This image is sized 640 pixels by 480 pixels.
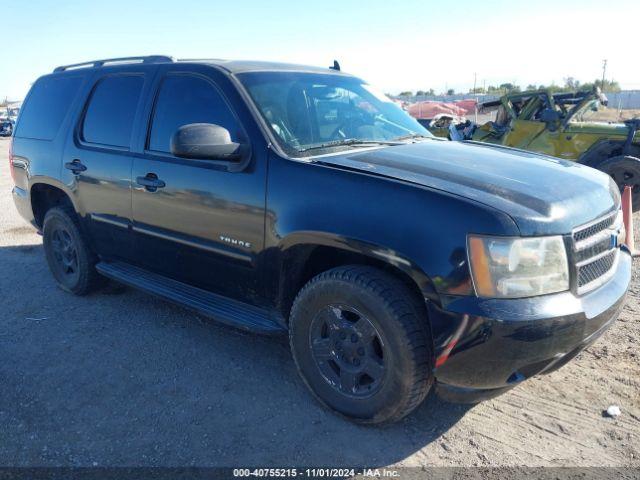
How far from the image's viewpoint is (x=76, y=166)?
438cm

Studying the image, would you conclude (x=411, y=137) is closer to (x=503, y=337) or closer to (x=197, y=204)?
(x=197, y=204)

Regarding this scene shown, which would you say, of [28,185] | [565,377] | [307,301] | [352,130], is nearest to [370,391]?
[307,301]

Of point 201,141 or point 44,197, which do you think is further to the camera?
point 44,197

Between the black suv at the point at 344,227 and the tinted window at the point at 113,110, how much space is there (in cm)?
2

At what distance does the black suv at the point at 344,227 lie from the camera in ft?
7.86

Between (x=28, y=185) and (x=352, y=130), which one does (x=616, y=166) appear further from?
(x=28, y=185)

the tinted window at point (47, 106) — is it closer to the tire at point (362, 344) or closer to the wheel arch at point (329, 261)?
the wheel arch at point (329, 261)

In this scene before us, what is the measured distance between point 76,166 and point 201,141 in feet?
6.34

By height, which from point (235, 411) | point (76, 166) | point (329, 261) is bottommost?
point (235, 411)

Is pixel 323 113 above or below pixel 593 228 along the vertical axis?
above

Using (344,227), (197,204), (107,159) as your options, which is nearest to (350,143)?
(344,227)

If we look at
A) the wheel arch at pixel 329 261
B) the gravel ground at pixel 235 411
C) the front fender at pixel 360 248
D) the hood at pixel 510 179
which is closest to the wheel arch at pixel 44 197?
the gravel ground at pixel 235 411

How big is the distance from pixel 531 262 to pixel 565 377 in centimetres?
137

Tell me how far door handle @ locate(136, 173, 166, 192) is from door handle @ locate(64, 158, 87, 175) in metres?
0.87
